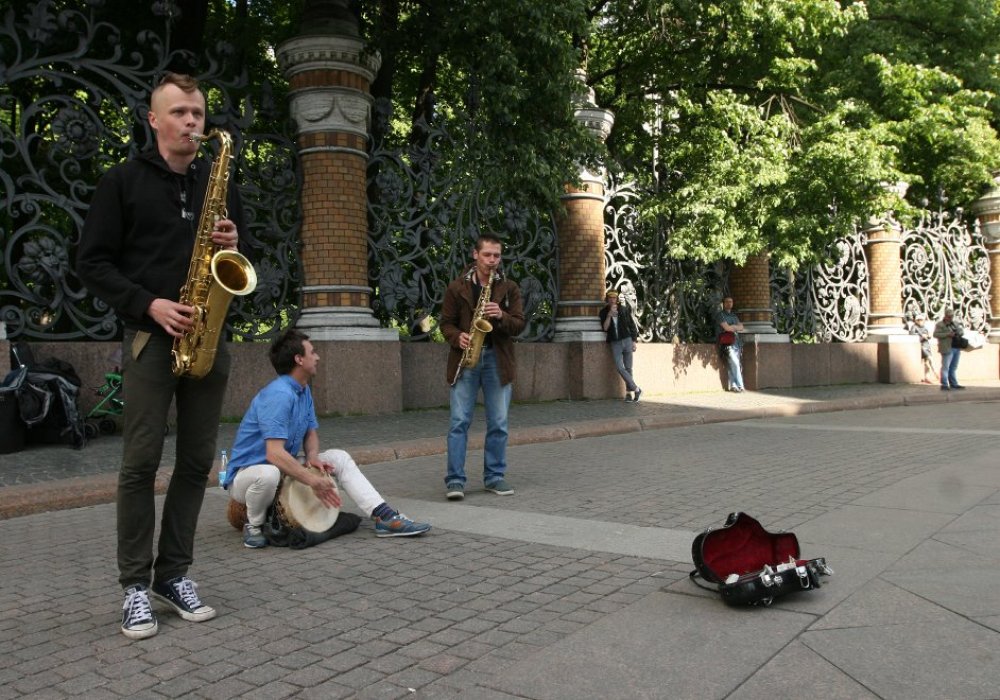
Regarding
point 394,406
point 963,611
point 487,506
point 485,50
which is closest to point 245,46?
point 485,50

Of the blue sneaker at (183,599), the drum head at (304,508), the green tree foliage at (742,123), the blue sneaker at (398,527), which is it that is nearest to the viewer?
the blue sneaker at (183,599)

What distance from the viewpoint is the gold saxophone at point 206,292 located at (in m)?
3.62

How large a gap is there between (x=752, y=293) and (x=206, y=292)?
642 inches

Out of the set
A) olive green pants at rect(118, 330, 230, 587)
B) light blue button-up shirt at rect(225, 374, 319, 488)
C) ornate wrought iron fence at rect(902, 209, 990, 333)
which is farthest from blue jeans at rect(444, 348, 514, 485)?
ornate wrought iron fence at rect(902, 209, 990, 333)

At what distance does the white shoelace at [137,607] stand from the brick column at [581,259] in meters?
11.6

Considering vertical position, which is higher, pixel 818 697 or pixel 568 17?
pixel 568 17

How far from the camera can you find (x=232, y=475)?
5305mm

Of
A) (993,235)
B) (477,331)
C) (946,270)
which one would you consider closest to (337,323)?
(477,331)

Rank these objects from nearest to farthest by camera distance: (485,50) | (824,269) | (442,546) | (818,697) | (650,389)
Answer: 1. (818,697)
2. (442,546)
3. (485,50)
4. (650,389)
5. (824,269)

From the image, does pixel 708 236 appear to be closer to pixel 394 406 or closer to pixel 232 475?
pixel 394 406

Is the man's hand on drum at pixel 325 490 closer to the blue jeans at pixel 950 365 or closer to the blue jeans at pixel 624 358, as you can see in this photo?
the blue jeans at pixel 624 358

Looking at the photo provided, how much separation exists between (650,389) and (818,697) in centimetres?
1367

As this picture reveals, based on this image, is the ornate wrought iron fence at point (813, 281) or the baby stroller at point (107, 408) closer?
the baby stroller at point (107, 408)

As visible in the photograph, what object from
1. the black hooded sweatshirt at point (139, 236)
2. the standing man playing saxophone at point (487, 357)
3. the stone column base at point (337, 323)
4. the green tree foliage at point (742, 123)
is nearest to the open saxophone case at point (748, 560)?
the black hooded sweatshirt at point (139, 236)
